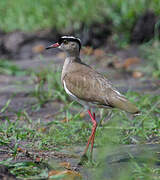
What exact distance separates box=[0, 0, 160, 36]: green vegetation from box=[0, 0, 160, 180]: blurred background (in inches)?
0.8

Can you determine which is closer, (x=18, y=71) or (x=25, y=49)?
(x=18, y=71)

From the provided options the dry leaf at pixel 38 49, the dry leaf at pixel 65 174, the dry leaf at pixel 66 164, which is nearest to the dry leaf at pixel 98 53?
the dry leaf at pixel 38 49

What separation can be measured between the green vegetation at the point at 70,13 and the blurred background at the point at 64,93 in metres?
0.02

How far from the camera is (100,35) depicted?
9.50m

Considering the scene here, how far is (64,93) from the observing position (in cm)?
645

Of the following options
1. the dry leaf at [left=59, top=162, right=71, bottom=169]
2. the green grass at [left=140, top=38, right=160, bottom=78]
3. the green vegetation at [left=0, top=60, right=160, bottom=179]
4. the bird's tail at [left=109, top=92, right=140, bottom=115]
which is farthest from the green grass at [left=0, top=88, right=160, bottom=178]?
the green grass at [left=140, top=38, right=160, bottom=78]

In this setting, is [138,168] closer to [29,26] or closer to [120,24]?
[120,24]

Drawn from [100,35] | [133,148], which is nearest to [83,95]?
[133,148]

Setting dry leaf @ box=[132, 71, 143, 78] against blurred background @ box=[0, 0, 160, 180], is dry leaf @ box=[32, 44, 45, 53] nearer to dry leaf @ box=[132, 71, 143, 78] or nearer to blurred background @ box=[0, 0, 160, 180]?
blurred background @ box=[0, 0, 160, 180]

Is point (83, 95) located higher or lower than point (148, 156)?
higher

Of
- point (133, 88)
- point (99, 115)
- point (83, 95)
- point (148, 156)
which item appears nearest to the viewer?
point (148, 156)

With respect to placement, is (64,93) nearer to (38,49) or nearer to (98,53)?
(98,53)

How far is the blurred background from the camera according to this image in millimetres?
4125

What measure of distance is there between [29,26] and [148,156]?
6.45 meters
